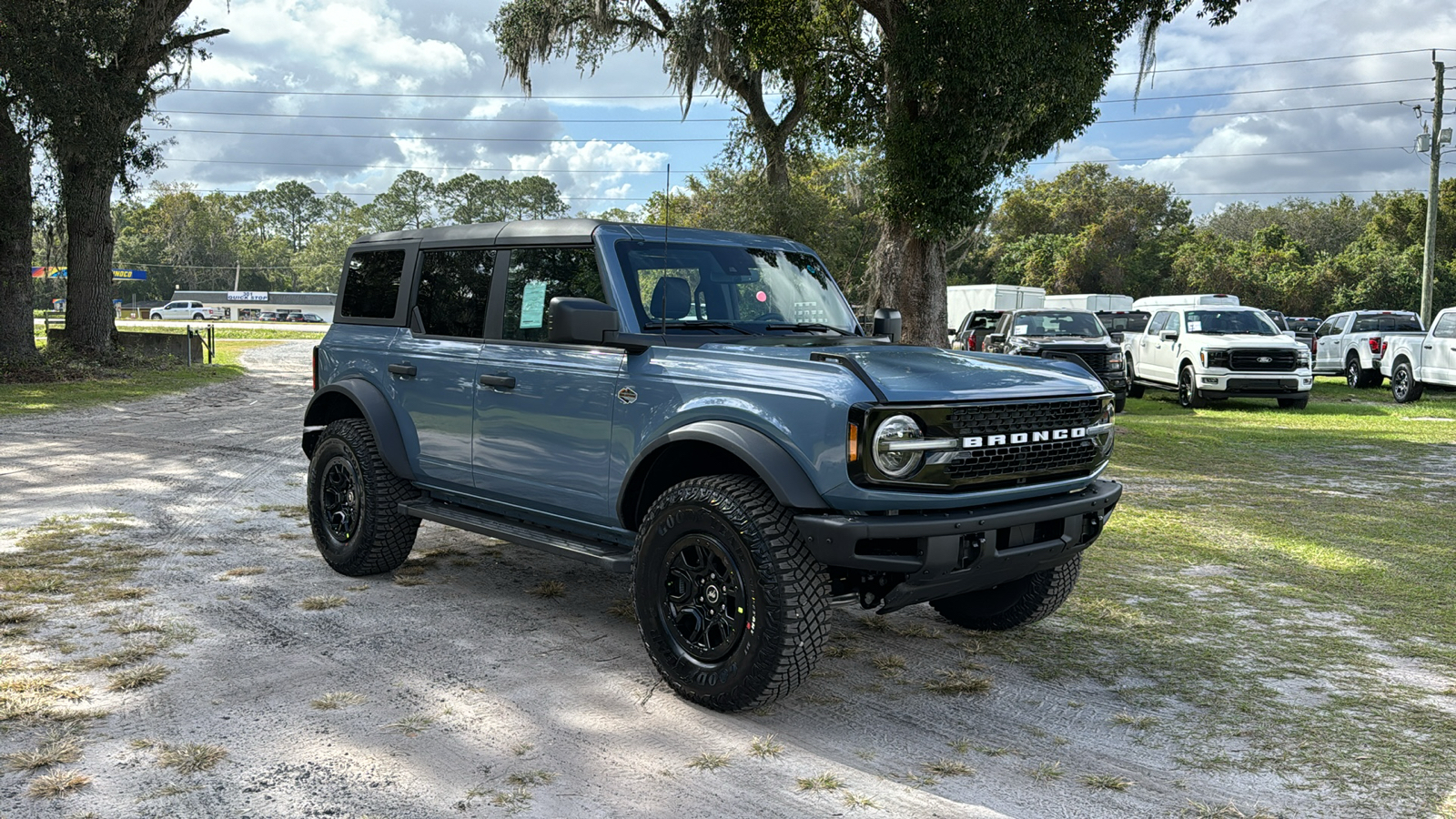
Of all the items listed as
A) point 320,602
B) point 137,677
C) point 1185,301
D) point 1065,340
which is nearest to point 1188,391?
point 1065,340

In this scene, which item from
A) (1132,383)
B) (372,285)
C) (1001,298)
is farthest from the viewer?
(1001,298)

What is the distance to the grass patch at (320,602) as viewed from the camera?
5719 millimetres

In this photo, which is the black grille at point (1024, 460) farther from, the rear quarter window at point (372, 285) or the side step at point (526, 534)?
the rear quarter window at point (372, 285)

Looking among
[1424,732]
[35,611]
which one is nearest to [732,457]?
[1424,732]

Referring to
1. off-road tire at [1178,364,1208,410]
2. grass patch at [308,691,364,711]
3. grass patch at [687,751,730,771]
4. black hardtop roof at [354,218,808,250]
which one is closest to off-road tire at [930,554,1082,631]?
grass patch at [687,751,730,771]

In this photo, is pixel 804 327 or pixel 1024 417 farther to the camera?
pixel 804 327

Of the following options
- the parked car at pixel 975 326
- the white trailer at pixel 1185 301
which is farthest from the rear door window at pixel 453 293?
the white trailer at pixel 1185 301

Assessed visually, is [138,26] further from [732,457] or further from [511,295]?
[732,457]

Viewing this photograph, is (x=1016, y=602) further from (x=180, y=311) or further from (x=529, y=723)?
(x=180, y=311)

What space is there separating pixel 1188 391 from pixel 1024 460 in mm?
17541

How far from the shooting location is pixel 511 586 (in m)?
6.34

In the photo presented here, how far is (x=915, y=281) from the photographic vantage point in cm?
1579

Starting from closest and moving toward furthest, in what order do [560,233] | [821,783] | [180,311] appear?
1. [821,783]
2. [560,233]
3. [180,311]

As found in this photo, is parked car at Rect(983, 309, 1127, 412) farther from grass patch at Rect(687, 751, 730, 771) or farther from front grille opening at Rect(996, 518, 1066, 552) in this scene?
grass patch at Rect(687, 751, 730, 771)
